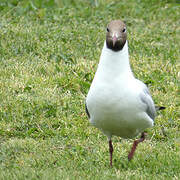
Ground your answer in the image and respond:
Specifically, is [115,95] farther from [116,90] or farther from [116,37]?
[116,37]

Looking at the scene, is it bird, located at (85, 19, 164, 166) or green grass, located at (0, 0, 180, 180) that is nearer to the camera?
bird, located at (85, 19, 164, 166)

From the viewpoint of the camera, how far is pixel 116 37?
5082mm

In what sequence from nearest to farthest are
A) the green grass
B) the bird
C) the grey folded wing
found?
the bird → the grey folded wing → the green grass

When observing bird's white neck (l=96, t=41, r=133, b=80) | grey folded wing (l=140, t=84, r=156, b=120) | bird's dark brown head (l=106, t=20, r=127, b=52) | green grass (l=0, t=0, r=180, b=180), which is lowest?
green grass (l=0, t=0, r=180, b=180)

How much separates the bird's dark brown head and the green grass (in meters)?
1.20

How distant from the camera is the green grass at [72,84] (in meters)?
5.67

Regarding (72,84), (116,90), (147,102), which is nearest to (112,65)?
(116,90)

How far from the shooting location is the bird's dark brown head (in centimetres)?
508

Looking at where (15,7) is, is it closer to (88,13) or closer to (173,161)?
(88,13)

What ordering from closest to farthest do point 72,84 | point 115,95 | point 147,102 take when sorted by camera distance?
point 115,95 < point 147,102 < point 72,84

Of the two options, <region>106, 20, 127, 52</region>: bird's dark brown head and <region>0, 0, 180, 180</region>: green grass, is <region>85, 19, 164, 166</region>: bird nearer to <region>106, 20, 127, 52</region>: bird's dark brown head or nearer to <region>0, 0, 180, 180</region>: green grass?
<region>106, 20, 127, 52</region>: bird's dark brown head

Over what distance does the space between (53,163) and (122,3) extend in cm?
623

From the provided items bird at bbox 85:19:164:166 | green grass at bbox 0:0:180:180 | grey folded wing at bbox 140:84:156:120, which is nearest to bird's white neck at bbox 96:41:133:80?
bird at bbox 85:19:164:166

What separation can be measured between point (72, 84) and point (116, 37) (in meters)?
2.61
